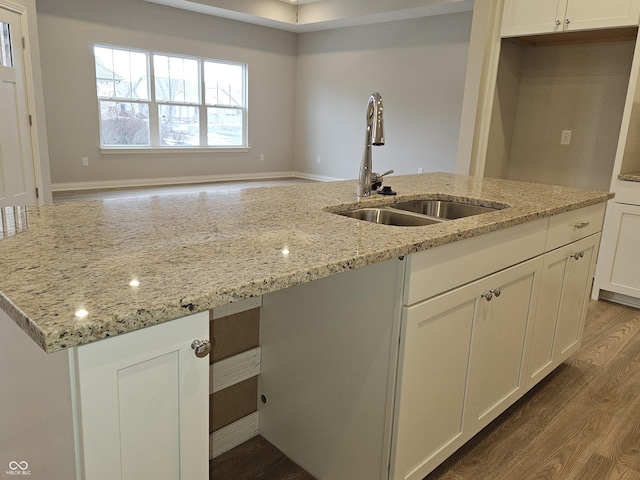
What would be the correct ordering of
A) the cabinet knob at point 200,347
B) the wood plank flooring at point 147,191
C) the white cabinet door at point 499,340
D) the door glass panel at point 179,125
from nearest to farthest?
the cabinet knob at point 200,347 < the white cabinet door at point 499,340 < the wood plank flooring at point 147,191 < the door glass panel at point 179,125

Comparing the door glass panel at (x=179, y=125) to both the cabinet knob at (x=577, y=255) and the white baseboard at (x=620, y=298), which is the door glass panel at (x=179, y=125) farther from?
the cabinet knob at (x=577, y=255)

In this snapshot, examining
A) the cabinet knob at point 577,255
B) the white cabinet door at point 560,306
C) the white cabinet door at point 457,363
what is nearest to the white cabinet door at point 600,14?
the white cabinet door at point 560,306

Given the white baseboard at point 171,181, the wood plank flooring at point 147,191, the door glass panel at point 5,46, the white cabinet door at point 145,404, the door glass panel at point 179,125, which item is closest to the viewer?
the white cabinet door at point 145,404

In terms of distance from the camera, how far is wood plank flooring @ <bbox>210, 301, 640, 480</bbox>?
5.69 ft

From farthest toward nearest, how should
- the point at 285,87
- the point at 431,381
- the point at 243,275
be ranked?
the point at 285,87 → the point at 431,381 → the point at 243,275

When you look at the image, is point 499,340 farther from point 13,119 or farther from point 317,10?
point 317,10

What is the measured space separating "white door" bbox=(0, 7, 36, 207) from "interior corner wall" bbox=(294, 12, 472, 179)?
4960mm

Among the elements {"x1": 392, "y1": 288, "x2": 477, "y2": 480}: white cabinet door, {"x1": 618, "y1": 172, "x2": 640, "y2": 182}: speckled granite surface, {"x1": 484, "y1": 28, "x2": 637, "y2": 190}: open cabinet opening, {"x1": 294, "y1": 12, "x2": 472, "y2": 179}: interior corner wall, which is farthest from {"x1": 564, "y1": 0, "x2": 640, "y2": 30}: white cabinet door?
{"x1": 294, "y1": 12, "x2": 472, "y2": 179}: interior corner wall

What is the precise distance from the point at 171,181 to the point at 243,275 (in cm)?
724

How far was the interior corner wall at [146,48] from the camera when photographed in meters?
6.43

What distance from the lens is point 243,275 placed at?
0.93 metres

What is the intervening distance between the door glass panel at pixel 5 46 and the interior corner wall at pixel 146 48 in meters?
2.40

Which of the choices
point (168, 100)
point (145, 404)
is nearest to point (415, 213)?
point (145, 404)

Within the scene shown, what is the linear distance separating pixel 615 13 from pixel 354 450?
128 inches
